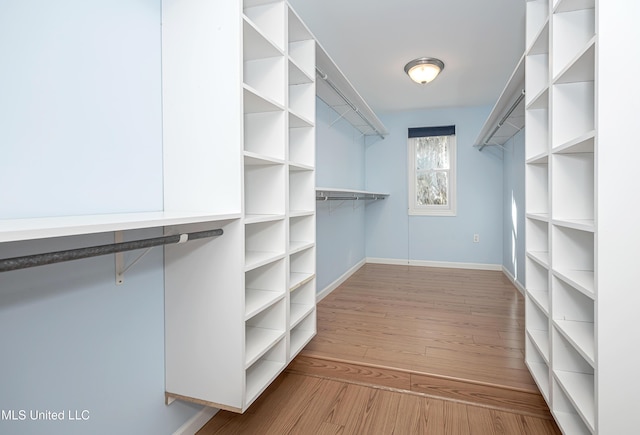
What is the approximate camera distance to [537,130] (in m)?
1.73

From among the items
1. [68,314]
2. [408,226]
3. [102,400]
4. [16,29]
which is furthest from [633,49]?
[408,226]

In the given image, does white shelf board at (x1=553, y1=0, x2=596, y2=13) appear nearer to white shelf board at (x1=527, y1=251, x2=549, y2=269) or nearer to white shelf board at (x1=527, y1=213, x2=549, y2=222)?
white shelf board at (x1=527, y1=213, x2=549, y2=222)

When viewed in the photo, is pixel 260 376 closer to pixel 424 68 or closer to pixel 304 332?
pixel 304 332

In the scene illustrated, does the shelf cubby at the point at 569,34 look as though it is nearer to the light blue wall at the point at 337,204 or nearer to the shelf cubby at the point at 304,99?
the shelf cubby at the point at 304,99

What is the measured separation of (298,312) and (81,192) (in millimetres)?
1276

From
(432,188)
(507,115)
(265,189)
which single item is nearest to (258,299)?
(265,189)

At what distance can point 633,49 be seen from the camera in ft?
3.22

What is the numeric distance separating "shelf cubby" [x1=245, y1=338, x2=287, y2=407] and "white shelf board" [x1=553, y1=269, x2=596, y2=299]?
126cm

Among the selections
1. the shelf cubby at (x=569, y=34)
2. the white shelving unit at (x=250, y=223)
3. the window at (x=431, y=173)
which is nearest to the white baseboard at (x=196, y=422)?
the white shelving unit at (x=250, y=223)

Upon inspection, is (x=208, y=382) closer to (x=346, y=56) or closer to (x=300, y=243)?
(x=300, y=243)

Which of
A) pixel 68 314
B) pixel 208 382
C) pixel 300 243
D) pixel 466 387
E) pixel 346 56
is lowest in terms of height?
pixel 466 387

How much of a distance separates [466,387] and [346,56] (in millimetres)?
2677

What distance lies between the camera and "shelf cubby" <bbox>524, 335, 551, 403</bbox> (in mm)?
1519

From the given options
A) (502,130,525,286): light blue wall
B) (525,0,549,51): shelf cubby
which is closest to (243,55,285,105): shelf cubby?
(525,0,549,51): shelf cubby
